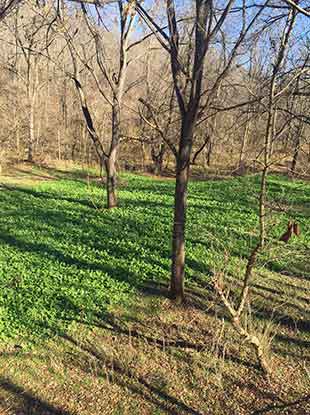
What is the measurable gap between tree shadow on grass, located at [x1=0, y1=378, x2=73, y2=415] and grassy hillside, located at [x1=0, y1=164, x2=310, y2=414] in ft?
0.04

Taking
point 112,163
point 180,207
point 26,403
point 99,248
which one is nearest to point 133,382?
point 26,403

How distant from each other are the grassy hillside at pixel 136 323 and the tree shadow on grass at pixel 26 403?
0.01 m

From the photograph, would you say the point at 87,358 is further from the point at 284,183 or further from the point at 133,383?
the point at 284,183

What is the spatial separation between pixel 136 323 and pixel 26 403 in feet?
5.97

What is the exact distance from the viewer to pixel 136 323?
17.2ft

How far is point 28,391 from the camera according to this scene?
3.96 m

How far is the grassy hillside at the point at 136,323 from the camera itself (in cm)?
393

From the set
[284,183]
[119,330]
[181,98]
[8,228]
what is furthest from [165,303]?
[284,183]

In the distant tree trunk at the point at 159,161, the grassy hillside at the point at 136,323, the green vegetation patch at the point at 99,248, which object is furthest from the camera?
the distant tree trunk at the point at 159,161

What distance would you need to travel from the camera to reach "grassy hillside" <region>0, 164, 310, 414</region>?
3934mm

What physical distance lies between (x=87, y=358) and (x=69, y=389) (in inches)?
20.6

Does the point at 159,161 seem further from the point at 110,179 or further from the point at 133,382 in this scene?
the point at 133,382

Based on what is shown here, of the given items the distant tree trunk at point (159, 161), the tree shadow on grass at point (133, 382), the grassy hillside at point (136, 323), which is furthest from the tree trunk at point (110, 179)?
the distant tree trunk at point (159, 161)

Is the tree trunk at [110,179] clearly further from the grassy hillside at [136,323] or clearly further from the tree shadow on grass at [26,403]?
the tree shadow on grass at [26,403]
